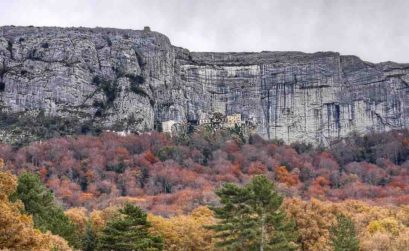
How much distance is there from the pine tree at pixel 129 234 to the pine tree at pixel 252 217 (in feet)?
15.6

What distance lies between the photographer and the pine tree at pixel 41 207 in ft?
160

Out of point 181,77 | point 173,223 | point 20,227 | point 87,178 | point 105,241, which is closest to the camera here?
point 20,227

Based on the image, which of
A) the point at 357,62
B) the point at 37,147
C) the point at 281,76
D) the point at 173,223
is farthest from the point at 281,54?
the point at 173,223

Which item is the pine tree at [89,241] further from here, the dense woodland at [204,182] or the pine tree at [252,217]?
the pine tree at [252,217]

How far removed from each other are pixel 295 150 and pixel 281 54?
24.9m

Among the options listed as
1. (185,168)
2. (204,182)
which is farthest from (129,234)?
(185,168)

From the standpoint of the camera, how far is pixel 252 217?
4528 centimetres

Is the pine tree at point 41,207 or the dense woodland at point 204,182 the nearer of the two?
the pine tree at point 41,207


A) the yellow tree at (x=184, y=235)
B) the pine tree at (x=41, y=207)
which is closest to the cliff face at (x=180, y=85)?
the yellow tree at (x=184, y=235)

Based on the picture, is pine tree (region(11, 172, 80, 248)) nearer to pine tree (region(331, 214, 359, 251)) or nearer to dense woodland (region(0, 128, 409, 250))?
dense woodland (region(0, 128, 409, 250))

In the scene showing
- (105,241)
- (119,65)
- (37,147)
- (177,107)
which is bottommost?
Result: (105,241)

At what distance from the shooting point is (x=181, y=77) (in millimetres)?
149750

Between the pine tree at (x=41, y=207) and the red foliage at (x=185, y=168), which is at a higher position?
the red foliage at (x=185, y=168)

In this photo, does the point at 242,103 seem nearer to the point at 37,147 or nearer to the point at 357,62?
the point at 357,62
